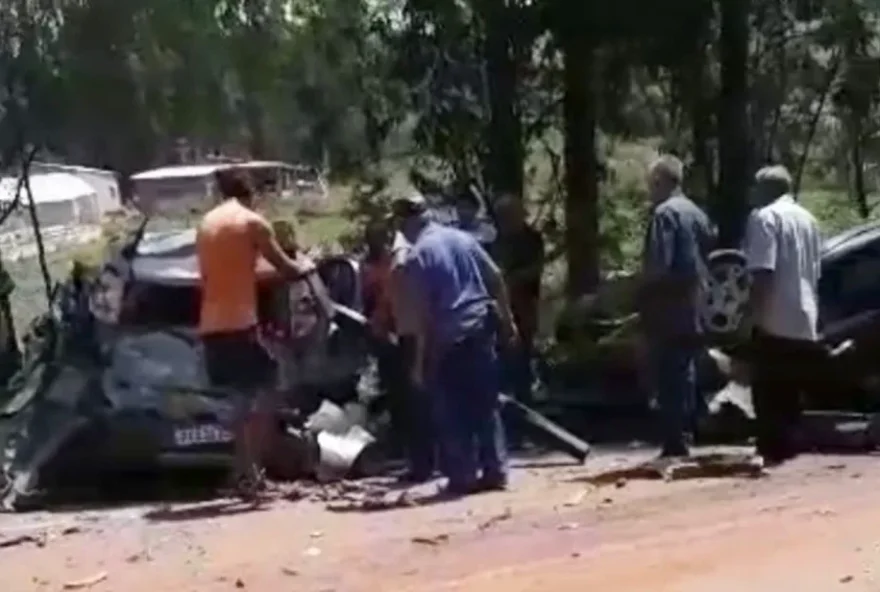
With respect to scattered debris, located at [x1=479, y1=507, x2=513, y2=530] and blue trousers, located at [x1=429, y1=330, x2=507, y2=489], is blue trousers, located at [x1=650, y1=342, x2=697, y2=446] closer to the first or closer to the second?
blue trousers, located at [x1=429, y1=330, x2=507, y2=489]

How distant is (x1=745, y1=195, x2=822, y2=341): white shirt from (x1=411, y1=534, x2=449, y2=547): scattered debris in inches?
118

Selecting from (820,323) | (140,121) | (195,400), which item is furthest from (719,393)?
(140,121)

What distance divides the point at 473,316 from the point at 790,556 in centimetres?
273

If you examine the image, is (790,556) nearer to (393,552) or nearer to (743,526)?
(743,526)

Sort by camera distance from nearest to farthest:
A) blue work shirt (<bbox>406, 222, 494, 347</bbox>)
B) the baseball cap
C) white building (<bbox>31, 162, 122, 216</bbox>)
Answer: blue work shirt (<bbox>406, 222, 494, 347</bbox>)
the baseball cap
white building (<bbox>31, 162, 122, 216</bbox>)

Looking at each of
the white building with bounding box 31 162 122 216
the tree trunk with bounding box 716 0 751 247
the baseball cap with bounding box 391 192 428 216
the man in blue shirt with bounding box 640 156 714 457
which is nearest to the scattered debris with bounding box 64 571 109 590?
the baseball cap with bounding box 391 192 428 216

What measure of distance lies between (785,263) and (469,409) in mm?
2106

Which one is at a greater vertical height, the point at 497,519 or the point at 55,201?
the point at 55,201

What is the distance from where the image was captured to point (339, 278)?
40.9ft

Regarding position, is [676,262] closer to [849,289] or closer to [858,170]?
[849,289]

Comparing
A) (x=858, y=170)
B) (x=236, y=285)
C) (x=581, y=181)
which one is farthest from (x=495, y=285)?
(x=858, y=170)

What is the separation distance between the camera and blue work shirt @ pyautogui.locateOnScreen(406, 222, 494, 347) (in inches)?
411

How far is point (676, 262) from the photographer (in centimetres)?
1088

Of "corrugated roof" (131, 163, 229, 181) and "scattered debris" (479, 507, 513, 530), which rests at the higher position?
"corrugated roof" (131, 163, 229, 181)
